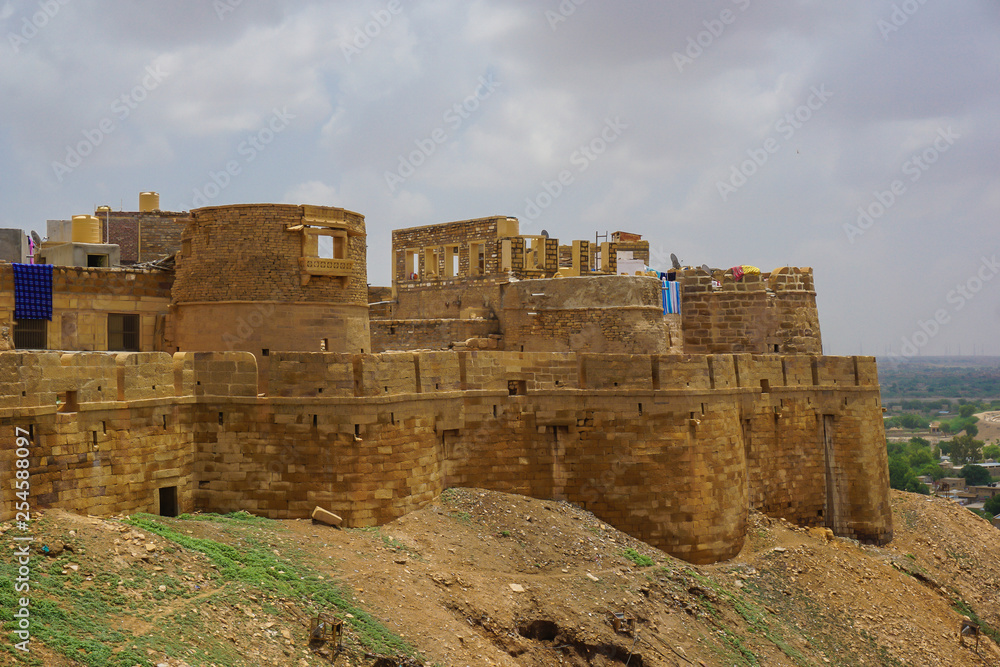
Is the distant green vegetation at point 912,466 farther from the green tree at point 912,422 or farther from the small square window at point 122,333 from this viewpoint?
the small square window at point 122,333

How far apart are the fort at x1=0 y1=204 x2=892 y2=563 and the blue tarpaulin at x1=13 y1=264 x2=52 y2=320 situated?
0.16 m

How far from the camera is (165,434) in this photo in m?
13.5

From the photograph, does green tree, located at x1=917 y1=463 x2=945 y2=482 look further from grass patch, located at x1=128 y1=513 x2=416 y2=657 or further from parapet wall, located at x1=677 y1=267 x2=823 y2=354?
grass patch, located at x1=128 y1=513 x2=416 y2=657

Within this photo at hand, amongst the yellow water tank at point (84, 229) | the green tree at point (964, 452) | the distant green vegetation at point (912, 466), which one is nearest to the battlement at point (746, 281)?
the yellow water tank at point (84, 229)

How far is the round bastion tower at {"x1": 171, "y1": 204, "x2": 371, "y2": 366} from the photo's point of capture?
61.0 feet

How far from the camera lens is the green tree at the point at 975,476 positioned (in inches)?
3361

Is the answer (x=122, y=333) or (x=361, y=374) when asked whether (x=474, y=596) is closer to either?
(x=361, y=374)

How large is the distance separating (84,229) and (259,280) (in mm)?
6599

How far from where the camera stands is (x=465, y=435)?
16.4 m

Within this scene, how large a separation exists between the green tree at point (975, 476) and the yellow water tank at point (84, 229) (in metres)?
80.2

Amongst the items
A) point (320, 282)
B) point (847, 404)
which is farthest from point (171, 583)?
point (847, 404)

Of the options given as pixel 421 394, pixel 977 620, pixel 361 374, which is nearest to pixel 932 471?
pixel 977 620

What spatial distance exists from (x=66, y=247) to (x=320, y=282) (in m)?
6.33

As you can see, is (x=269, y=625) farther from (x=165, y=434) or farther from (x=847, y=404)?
(x=847, y=404)
